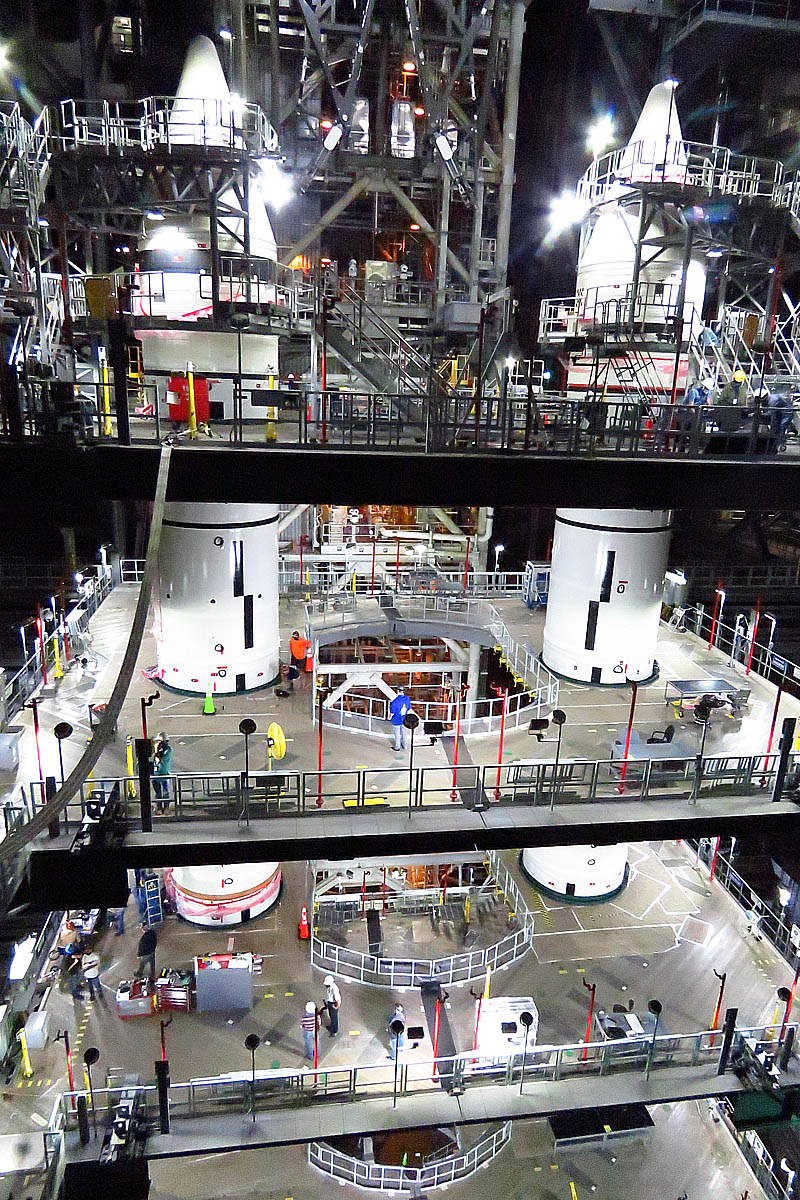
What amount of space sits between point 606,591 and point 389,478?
6.48 meters

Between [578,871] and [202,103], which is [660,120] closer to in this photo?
[202,103]

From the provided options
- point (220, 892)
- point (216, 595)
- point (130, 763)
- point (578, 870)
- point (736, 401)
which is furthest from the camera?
point (736, 401)

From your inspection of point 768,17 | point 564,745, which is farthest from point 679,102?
point 564,745

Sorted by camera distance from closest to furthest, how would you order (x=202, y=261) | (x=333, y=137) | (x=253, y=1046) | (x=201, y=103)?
1. (x=253, y=1046)
2. (x=201, y=103)
3. (x=202, y=261)
4. (x=333, y=137)

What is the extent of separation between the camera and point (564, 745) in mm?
15062

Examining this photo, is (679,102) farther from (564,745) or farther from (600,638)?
(564,745)

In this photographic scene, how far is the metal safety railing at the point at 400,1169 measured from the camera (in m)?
13.4

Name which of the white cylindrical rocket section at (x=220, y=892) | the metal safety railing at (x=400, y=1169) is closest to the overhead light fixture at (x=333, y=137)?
the white cylindrical rocket section at (x=220, y=892)

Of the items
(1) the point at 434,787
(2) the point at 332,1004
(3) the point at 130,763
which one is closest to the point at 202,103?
(3) the point at 130,763

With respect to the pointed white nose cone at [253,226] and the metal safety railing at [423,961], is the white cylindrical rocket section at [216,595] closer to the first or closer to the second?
the metal safety railing at [423,961]

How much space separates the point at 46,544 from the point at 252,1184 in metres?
17.9

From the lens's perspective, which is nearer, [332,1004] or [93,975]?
[332,1004]

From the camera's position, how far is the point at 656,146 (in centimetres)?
1994

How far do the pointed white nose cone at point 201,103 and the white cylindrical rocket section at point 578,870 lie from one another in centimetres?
1754
